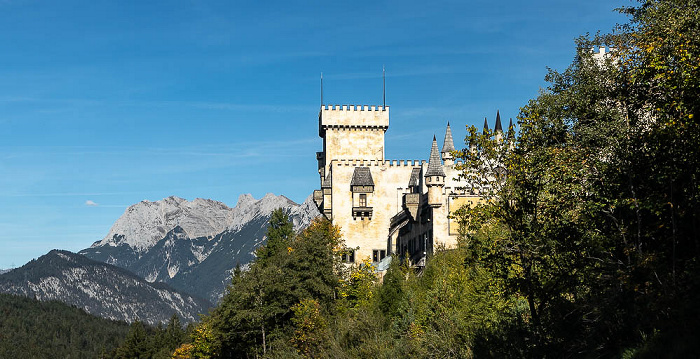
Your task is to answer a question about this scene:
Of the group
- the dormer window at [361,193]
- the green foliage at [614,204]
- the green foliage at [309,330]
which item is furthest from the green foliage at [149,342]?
the green foliage at [614,204]

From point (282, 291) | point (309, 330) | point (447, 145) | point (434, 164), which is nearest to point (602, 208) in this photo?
point (309, 330)

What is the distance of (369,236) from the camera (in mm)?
81938

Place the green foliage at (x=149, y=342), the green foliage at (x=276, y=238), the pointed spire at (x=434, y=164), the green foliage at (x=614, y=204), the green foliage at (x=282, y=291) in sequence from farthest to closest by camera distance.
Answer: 1. the green foliage at (x=149, y=342)
2. the green foliage at (x=276, y=238)
3. the pointed spire at (x=434, y=164)
4. the green foliage at (x=282, y=291)
5. the green foliage at (x=614, y=204)

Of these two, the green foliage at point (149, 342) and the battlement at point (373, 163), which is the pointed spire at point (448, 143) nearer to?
the battlement at point (373, 163)

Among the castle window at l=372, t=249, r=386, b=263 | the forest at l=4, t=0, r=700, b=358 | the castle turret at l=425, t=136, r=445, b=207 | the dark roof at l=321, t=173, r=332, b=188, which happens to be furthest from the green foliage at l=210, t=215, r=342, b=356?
the forest at l=4, t=0, r=700, b=358

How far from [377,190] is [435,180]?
1351cm

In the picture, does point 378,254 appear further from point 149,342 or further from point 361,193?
point 149,342

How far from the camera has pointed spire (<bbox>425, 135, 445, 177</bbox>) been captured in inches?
2751

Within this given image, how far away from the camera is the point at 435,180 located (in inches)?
2739

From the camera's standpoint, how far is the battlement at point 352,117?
87750 millimetres

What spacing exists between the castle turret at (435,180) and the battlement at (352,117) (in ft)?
58.5

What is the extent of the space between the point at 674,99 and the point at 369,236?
60.6 metres

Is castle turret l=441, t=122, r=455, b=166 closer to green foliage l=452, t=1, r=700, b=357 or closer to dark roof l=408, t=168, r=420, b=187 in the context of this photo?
dark roof l=408, t=168, r=420, b=187

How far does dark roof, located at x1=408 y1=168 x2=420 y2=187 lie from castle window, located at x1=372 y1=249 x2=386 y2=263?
8.00m
